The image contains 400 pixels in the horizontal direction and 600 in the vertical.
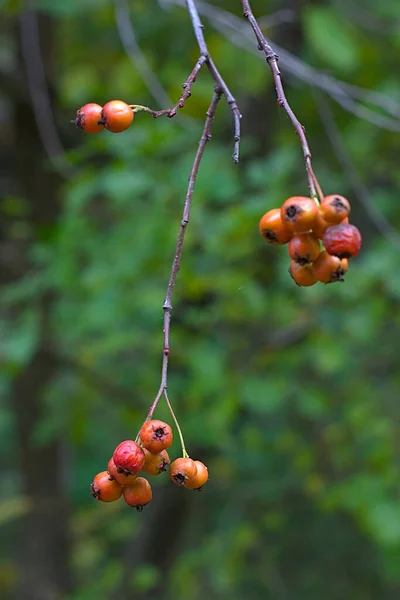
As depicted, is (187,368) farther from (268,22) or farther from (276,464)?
(268,22)

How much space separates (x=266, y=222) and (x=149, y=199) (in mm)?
1605

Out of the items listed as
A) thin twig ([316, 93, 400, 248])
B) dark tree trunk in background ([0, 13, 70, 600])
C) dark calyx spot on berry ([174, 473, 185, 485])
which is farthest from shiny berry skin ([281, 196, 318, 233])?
dark tree trunk in background ([0, 13, 70, 600])

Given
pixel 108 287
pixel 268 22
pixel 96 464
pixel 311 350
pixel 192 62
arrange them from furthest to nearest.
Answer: pixel 96 464 < pixel 192 62 < pixel 268 22 < pixel 311 350 < pixel 108 287

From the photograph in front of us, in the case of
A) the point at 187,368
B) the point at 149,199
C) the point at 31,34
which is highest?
the point at 31,34

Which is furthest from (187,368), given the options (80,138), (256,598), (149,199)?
(256,598)

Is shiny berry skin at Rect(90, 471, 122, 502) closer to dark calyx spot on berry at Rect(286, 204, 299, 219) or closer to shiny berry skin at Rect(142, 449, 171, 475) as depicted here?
shiny berry skin at Rect(142, 449, 171, 475)

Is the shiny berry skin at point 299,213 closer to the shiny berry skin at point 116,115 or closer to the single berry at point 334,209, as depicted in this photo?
the single berry at point 334,209

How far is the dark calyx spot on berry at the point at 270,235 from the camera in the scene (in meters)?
0.94

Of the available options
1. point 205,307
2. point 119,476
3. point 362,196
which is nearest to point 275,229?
point 119,476

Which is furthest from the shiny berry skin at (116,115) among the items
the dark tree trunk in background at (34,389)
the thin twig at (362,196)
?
the dark tree trunk in background at (34,389)

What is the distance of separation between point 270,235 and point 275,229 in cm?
2

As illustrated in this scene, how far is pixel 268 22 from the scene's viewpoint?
2.88 m

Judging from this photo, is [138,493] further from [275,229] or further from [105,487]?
[275,229]

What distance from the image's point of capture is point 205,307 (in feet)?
8.59
